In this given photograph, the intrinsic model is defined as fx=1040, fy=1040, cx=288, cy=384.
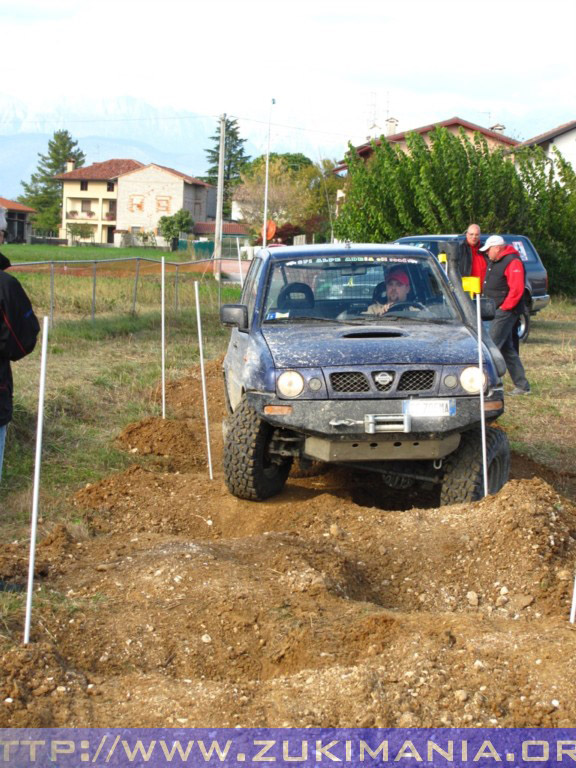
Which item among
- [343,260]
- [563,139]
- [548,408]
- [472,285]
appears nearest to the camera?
[472,285]

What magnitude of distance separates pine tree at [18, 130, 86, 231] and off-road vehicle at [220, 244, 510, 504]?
122m

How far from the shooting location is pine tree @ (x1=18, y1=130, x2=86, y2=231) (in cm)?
12688

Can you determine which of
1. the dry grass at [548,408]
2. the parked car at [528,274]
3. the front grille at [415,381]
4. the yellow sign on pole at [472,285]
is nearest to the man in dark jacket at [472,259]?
the dry grass at [548,408]

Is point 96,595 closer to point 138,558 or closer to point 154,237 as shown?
point 138,558

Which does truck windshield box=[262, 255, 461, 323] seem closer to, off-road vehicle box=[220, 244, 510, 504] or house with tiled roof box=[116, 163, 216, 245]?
off-road vehicle box=[220, 244, 510, 504]

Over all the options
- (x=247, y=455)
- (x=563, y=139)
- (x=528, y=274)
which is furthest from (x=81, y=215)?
(x=247, y=455)

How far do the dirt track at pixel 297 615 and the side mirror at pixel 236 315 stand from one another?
51.7 inches

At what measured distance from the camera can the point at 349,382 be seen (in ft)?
23.2

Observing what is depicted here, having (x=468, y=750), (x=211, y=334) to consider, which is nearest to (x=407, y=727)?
(x=468, y=750)

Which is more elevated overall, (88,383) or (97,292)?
(97,292)

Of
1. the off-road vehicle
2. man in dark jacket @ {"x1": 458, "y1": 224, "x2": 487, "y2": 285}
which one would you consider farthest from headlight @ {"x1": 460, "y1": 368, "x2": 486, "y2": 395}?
man in dark jacket @ {"x1": 458, "y1": 224, "x2": 487, "y2": 285}

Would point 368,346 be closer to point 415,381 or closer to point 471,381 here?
point 415,381

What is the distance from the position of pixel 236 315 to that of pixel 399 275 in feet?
4.51

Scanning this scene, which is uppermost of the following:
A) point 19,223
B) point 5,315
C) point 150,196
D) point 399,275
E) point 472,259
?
point 150,196
